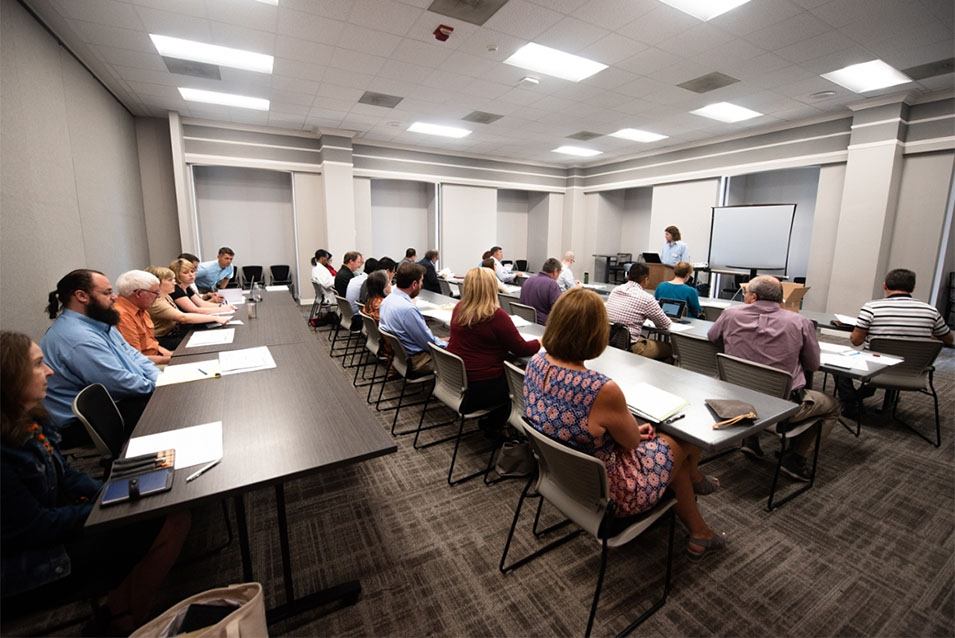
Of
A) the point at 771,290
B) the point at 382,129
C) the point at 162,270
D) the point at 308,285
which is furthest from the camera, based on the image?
the point at 308,285

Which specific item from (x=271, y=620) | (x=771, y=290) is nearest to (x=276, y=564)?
(x=271, y=620)

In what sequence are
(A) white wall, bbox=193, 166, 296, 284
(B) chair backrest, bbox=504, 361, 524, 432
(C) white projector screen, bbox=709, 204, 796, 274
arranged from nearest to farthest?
(B) chair backrest, bbox=504, 361, 524, 432, (C) white projector screen, bbox=709, 204, 796, 274, (A) white wall, bbox=193, 166, 296, 284

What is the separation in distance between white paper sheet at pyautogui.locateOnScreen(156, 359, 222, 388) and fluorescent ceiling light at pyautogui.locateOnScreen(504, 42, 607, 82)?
403cm

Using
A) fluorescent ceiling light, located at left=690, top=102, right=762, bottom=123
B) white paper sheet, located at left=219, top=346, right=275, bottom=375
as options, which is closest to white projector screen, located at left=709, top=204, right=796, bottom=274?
fluorescent ceiling light, located at left=690, top=102, right=762, bottom=123

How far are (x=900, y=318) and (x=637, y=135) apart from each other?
5811mm

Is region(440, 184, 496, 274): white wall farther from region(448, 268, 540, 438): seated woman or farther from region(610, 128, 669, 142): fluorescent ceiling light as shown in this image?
region(448, 268, 540, 438): seated woman

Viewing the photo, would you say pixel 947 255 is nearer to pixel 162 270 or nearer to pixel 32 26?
pixel 162 270

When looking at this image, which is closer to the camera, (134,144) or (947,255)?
(947,255)

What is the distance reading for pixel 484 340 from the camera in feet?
8.46

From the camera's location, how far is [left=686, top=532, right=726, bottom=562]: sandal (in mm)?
1977

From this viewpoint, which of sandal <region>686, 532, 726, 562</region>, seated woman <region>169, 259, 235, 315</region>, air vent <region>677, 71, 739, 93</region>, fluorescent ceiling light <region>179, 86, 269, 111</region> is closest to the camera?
sandal <region>686, 532, 726, 562</region>

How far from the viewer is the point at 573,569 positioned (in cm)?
193

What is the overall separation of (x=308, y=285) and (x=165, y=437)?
739 cm

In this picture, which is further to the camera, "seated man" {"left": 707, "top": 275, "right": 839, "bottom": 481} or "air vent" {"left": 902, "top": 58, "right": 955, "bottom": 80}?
"air vent" {"left": 902, "top": 58, "right": 955, "bottom": 80}
